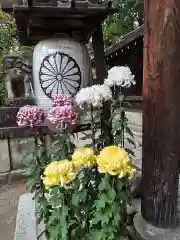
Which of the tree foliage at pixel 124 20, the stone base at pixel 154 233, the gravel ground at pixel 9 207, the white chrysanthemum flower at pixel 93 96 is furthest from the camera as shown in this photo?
the tree foliage at pixel 124 20

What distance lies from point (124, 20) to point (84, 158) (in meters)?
3.07

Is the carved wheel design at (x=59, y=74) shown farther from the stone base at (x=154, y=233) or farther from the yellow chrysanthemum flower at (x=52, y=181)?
the stone base at (x=154, y=233)

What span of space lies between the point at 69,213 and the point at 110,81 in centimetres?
46

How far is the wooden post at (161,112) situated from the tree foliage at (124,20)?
2397mm

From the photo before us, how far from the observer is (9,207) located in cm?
230

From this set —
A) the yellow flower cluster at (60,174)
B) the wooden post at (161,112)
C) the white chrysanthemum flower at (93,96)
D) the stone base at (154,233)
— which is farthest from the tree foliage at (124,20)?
the yellow flower cluster at (60,174)

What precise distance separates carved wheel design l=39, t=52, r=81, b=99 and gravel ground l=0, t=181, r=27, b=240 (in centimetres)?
94

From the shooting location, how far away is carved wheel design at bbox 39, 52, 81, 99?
108cm

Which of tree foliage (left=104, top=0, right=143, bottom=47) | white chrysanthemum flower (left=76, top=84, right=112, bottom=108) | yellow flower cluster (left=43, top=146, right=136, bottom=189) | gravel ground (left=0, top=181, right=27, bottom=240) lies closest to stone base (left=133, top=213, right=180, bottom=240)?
yellow flower cluster (left=43, top=146, right=136, bottom=189)

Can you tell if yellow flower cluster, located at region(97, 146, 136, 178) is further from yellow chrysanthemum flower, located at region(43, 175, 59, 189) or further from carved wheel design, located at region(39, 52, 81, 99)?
carved wheel design, located at region(39, 52, 81, 99)

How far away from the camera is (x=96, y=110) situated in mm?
972

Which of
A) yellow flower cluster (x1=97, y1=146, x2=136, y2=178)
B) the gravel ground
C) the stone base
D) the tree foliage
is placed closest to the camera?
yellow flower cluster (x1=97, y1=146, x2=136, y2=178)

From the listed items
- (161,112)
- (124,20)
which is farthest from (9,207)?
(124,20)

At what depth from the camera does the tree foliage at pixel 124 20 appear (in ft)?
10.6
